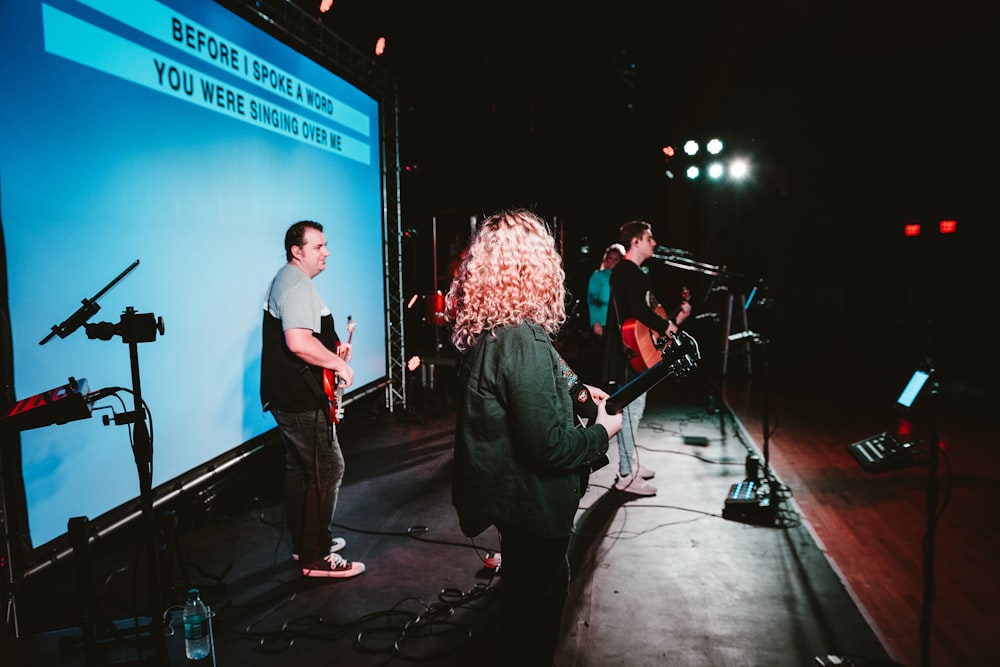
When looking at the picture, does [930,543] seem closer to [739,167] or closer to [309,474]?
[309,474]

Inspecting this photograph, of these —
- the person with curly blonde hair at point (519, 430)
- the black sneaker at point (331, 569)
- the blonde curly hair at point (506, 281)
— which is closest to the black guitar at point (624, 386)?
the person with curly blonde hair at point (519, 430)

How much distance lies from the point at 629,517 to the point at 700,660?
153 centimetres

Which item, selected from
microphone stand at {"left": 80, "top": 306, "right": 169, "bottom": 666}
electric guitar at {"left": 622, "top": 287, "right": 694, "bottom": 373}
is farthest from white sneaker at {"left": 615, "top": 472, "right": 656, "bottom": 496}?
microphone stand at {"left": 80, "top": 306, "right": 169, "bottom": 666}

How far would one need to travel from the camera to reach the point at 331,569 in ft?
10.4

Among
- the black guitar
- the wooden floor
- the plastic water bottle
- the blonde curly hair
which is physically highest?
the blonde curly hair

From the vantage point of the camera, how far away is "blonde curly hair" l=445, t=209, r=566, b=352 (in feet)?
5.44

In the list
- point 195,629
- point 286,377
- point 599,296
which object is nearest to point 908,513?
point 599,296

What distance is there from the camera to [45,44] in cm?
286

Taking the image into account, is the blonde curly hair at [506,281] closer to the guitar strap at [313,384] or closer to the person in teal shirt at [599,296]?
the guitar strap at [313,384]

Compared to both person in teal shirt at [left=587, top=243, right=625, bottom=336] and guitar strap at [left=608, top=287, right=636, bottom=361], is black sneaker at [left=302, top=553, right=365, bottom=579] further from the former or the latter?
person in teal shirt at [left=587, top=243, right=625, bottom=336]

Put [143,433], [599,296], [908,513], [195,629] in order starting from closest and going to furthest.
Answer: [143,433] < [195,629] < [908,513] < [599,296]

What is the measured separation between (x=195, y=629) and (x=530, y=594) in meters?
1.32

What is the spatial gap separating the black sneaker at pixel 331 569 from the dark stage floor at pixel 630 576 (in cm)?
5

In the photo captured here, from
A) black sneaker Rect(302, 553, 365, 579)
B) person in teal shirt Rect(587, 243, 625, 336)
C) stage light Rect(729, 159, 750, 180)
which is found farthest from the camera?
stage light Rect(729, 159, 750, 180)
